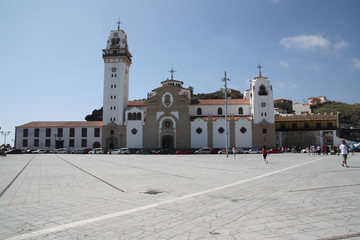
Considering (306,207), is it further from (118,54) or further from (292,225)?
(118,54)

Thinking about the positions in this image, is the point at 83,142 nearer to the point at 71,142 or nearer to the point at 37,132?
the point at 71,142

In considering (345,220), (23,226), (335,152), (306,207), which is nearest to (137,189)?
(23,226)

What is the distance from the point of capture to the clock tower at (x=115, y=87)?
55469 millimetres

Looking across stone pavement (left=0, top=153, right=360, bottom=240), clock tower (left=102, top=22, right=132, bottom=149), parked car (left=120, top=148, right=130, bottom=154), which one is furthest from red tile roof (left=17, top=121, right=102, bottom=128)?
stone pavement (left=0, top=153, right=360, bottom=240)

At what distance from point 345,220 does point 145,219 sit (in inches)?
162

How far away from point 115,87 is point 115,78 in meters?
2.11

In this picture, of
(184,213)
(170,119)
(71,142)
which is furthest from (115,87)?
(184,213)

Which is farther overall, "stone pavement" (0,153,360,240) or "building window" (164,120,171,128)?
"building window" (164,120,171,128)

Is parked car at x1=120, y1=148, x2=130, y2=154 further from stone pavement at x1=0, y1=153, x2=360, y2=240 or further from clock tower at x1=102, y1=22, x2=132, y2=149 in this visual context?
stone pavement at x1=0, y1=153, x2=360, y2=240

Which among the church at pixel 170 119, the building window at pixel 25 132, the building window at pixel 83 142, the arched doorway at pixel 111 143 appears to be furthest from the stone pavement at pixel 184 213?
the building window at pixel 25 132

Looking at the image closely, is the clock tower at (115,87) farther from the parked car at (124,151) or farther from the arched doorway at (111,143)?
the parked car at (124,151)

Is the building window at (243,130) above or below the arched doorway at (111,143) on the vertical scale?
above

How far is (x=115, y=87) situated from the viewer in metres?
57.1

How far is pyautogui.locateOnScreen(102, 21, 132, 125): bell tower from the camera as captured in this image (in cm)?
5622
